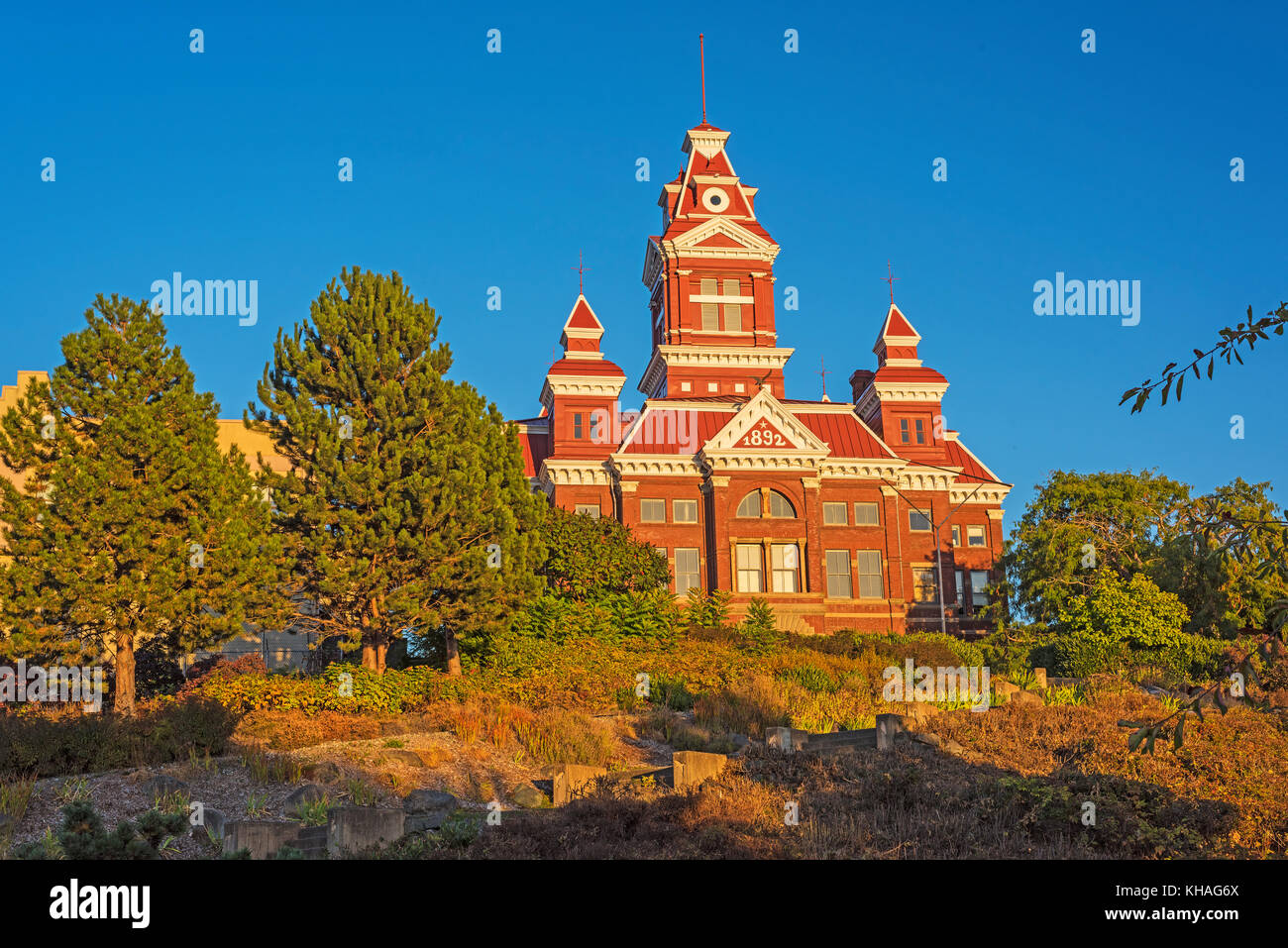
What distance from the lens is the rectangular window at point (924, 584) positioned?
52.0 meters

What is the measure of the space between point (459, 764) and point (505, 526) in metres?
9.76

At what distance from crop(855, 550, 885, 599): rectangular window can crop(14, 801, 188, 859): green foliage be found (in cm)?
A: 3824

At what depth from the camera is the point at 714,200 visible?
57.8 metres

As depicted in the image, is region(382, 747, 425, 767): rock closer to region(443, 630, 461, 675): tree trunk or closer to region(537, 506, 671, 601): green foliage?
region(443, 630, 461, 675): tree trunk

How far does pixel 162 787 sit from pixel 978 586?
142 ft

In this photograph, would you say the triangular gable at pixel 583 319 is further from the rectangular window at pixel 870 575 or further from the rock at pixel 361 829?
the rock at pixel 361 829

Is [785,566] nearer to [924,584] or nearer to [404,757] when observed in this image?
[924,584]

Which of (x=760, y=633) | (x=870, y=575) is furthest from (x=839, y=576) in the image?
(x=760, y=633)

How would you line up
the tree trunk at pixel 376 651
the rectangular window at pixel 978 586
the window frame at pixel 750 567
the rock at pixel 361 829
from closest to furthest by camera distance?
the rock at pixel 361 829
the tree trunk at pixel 376 651
the window frame at pixel 750 567
the rectangular window at pixel 978 586

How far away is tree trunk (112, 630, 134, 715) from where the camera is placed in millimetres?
26255

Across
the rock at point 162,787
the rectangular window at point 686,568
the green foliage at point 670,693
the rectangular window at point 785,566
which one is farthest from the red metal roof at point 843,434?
the rock at point 162,787

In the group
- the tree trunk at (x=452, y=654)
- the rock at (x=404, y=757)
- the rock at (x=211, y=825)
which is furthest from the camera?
the tree trunk at (x=452, y=654)

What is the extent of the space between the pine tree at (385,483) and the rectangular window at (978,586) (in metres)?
29.2
